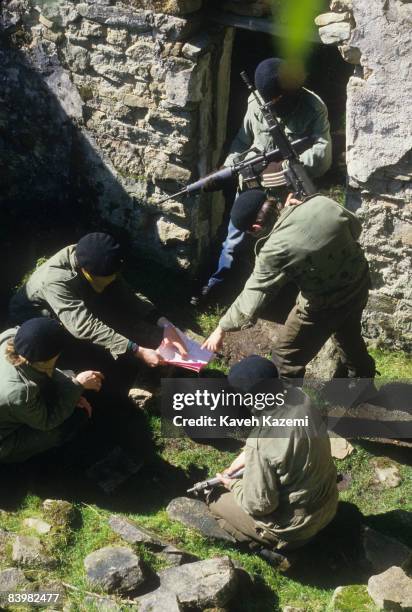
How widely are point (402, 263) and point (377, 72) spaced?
1.50 meters

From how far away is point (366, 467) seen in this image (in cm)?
588

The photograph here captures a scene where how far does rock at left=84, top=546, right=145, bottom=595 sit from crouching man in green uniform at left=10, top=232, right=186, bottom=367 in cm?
147

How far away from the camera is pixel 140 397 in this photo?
6191mm

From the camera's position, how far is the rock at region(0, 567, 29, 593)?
4.84m

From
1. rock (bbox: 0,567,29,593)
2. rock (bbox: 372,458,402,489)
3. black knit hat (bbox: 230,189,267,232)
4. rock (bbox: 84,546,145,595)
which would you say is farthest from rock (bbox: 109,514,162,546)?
black knit hat (bbox: 230,189,267,232)

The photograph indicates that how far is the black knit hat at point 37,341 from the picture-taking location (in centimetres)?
509

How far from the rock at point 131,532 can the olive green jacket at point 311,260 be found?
1455 millimetres

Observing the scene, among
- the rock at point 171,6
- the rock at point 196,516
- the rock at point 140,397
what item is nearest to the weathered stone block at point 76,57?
the rock at point 171,6

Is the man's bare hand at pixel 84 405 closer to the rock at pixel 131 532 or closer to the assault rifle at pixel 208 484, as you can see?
the rock at pixel 131 532

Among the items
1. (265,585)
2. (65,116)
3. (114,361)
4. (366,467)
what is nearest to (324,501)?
(265,585)

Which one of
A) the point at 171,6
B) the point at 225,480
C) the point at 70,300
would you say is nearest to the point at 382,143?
the point at 171,6

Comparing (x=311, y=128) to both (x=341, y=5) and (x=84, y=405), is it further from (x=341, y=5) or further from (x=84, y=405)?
(x=84, y=405)

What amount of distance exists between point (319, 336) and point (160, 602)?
2109 mm

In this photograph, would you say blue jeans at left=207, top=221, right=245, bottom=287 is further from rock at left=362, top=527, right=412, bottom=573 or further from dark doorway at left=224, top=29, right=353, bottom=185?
rock at left=362, top=527, right=412, bottom=573
